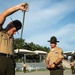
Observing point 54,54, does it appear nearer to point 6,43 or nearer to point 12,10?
point 6,43

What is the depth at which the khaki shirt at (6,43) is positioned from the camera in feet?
18.8

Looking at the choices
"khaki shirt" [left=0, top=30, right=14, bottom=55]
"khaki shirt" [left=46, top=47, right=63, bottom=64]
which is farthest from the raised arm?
"khaki shirt" [left=46, top=47, right=63, bottom=64]

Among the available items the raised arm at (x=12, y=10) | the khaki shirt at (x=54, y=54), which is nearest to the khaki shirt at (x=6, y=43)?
the raised arm at (x=12, y=10)

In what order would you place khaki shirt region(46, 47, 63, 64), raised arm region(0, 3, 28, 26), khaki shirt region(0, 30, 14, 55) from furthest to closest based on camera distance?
khaki shirt region(46, 47, 63, 64)
khaki shirt region(0, 30, 14, 55)
raised arm region(0, 3, 28, 26)

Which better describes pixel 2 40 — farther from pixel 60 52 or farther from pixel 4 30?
pixel 60 52

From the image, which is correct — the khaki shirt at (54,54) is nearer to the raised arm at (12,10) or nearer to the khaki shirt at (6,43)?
the khaki shirt at (6,43)

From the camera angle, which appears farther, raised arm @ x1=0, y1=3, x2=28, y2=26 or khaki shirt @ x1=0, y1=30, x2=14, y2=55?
khaki shirt @ x1=0, y1=30, x2=14, y2=55

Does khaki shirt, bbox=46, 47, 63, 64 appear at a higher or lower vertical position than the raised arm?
lower

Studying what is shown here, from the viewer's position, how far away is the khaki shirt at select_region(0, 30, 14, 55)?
5.73 m

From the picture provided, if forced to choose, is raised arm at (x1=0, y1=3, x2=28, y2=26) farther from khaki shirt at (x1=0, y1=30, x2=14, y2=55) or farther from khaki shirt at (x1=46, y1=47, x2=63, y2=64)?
khaki shirt at (x1=46, y1=47, x2=63, y2=64)

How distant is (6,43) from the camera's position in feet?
19.0

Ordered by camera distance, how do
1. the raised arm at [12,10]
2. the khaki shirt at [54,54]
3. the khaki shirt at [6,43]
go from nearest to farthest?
the raised arm at [12,10] < the khaki shirt at [6,43] < the khaki shirt at [54,54]

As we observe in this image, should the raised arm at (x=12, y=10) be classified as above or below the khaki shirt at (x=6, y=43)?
above

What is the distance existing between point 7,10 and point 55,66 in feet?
13.5
